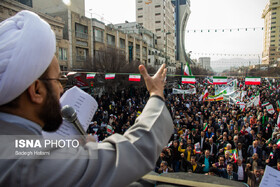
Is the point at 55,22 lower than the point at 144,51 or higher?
lower

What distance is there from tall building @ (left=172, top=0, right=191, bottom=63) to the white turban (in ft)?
291

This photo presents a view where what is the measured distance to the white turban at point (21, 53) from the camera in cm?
75

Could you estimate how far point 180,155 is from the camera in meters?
7.17

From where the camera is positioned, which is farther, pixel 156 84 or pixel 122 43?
pixel 122 43

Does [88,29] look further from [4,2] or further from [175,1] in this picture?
[175,1]

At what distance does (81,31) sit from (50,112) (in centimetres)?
2911

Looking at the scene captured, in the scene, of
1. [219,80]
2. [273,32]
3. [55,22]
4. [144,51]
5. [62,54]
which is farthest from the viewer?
[273,32]

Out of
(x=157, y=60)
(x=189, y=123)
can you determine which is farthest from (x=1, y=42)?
(x=157, y=60)

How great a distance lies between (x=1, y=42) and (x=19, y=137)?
366 millimetres

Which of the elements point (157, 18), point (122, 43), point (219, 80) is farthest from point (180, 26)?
point (219, 80)

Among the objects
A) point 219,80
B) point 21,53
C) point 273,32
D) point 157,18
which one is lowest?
point 219,80

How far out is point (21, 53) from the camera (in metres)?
0.78

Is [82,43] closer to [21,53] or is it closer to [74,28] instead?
[74,28]

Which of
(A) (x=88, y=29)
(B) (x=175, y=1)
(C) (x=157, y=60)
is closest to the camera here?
(A) (x=88, y=29)
